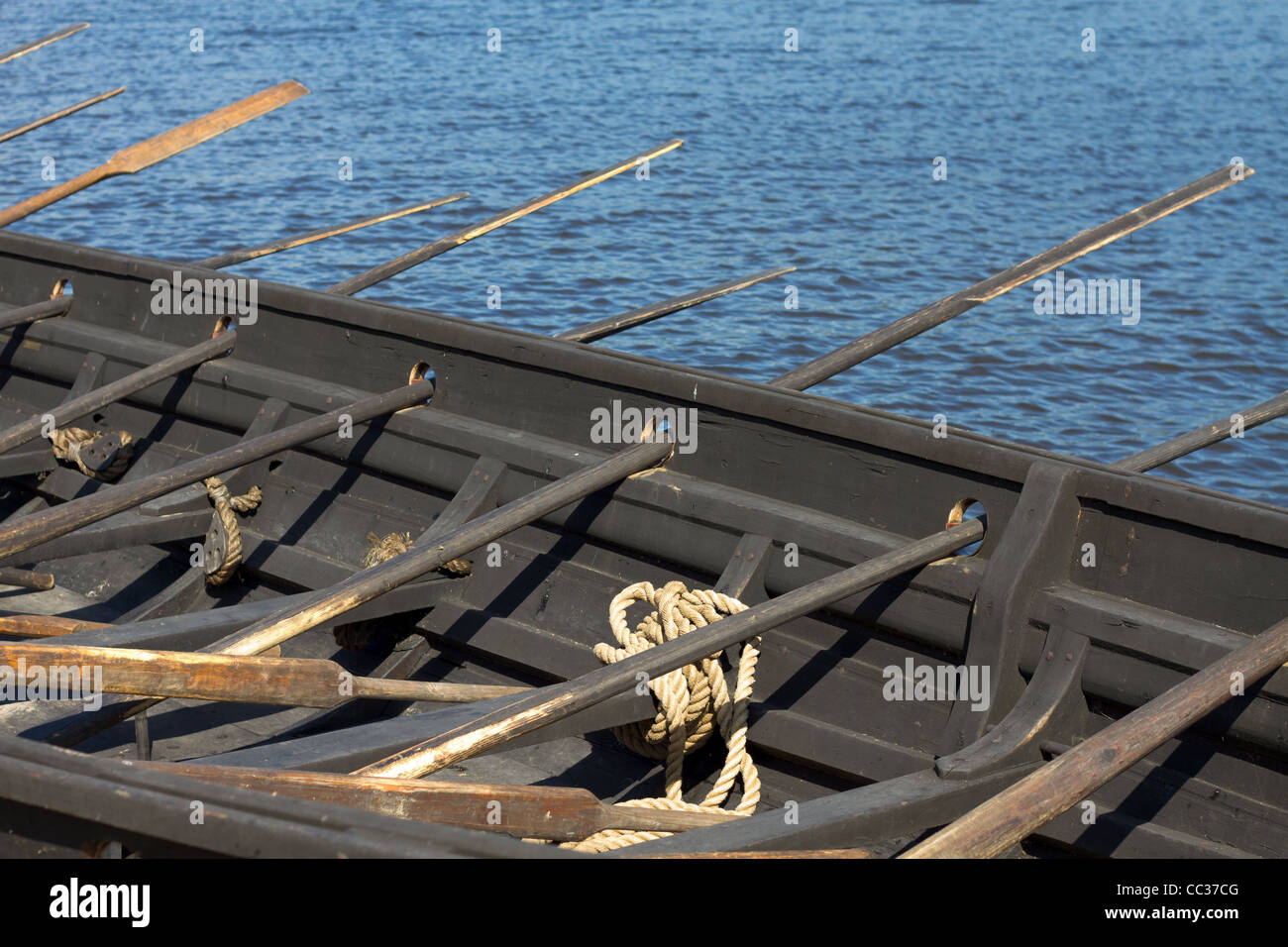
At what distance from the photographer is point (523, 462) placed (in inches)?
183

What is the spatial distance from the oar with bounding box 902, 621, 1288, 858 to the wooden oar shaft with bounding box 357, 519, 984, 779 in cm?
81

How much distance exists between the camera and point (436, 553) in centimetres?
387

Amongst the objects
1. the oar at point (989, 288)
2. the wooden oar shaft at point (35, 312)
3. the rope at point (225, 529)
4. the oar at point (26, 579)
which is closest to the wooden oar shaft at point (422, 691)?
the rope at point (225, 529)

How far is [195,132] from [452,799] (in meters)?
4.06

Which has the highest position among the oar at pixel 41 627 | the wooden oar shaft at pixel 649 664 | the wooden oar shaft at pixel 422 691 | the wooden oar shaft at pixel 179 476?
the wooden oar shaft at pixel 179 476

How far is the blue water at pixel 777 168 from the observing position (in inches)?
391

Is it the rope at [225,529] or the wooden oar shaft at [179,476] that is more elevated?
the wooden oar shaft at [179,476]

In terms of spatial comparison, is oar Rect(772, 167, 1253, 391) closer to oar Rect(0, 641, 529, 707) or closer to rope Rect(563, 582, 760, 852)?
rope Rect(563, 582, 760, 852)

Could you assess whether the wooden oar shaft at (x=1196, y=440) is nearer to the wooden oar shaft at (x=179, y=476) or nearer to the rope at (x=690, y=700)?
the rope at (x=690, y=700)

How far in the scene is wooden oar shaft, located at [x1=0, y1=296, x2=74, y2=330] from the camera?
582 centimetres

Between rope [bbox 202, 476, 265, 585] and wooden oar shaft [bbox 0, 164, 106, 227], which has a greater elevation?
wooden oar shaft [bbox 0, 164, 106, 227]

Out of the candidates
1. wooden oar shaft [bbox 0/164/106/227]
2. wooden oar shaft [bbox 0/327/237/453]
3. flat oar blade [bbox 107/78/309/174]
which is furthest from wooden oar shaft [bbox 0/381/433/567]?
wooden oar shaft [bbox 0/164/106/227]

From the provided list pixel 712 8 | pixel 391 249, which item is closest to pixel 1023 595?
pixel 391 249

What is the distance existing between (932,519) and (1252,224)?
31.9 feet
